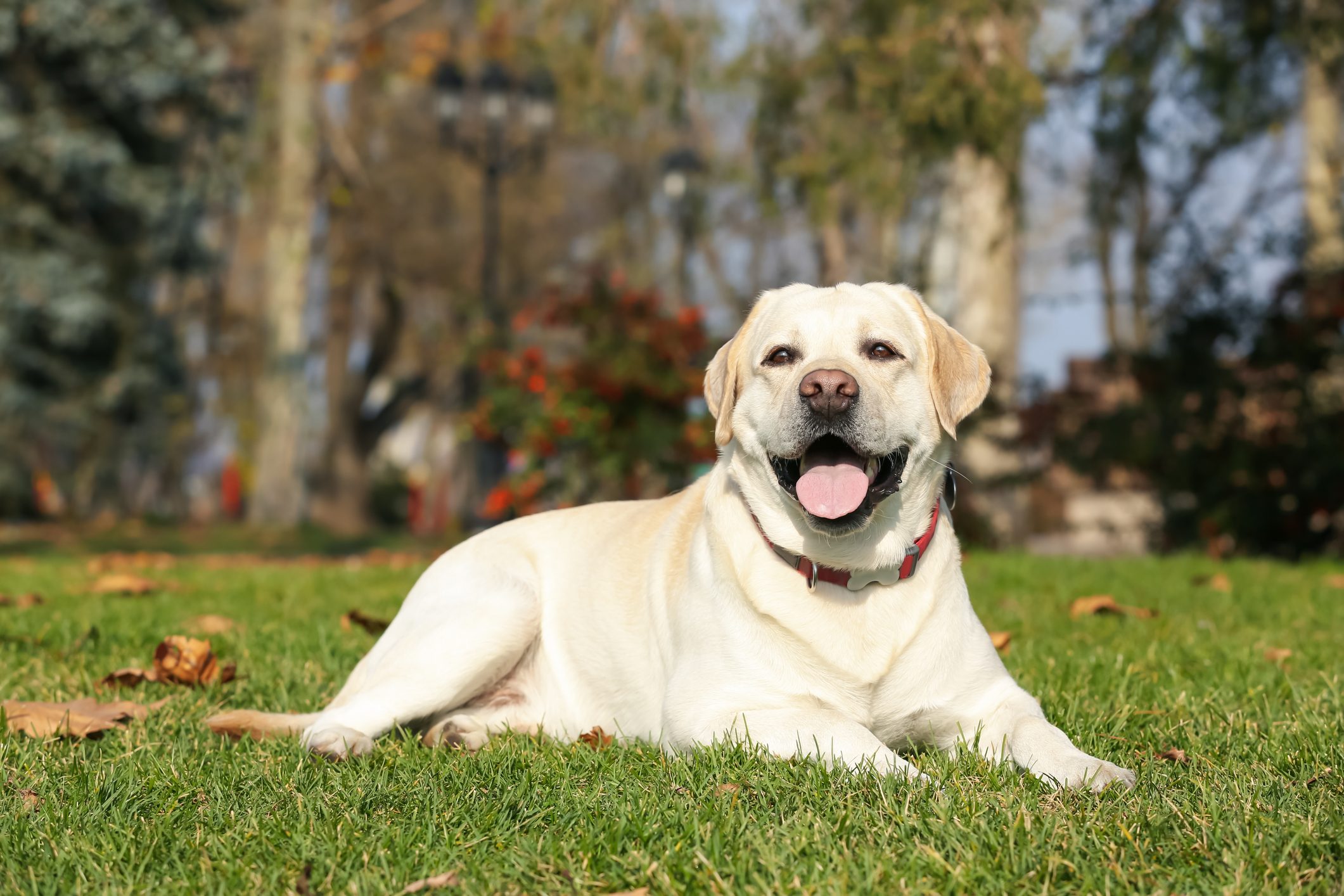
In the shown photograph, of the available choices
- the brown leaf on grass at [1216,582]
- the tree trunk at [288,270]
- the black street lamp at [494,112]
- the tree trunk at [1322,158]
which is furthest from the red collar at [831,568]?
the tree trunk at [288,270]

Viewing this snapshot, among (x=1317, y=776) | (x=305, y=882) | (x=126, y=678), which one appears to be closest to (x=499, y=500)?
(x=126, y=678)

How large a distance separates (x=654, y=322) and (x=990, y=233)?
159 inches

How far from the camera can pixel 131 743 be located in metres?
3.58

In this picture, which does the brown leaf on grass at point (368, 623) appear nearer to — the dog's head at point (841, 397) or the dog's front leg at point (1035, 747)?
the dog's head at point (841, 397)

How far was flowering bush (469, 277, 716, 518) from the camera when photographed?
39.1 feet

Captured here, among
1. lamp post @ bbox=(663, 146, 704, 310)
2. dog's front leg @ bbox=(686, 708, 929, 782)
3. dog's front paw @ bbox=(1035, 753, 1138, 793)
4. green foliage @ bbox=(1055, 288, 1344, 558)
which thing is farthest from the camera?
lamp post @ bbox=(663, 146, 704, 310)

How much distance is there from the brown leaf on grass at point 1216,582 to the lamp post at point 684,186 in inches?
494

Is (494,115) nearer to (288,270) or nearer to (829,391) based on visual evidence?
(288,270)

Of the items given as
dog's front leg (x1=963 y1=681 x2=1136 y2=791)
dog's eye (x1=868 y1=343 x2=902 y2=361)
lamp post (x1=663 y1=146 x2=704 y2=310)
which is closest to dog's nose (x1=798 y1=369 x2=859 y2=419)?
dog's eye (x1=868 y1=343 x2=902 y2=361)

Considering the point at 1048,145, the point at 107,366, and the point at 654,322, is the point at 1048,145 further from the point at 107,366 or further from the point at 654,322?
the point at 107,366

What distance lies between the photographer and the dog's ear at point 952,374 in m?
3.70

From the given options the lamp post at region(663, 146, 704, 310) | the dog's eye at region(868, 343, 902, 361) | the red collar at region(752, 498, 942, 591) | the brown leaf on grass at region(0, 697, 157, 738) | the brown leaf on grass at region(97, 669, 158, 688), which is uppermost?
the lamp post at region(663, 146, 704, 310)

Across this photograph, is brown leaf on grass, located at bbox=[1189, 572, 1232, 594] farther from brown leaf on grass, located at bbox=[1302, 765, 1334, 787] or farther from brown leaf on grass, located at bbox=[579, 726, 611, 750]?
brown leaf on grass, located at bbox=[579, 726, 611, 750]

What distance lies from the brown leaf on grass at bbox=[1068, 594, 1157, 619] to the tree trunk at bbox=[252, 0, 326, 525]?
1684 cm
